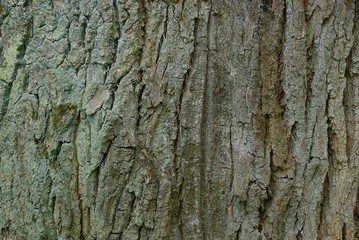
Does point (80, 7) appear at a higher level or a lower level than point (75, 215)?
higher

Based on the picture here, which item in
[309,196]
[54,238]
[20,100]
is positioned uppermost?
[20,100]

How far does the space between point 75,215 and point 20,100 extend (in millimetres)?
355

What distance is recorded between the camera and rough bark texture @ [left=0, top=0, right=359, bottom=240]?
1402mm

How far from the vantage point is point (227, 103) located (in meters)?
1.45

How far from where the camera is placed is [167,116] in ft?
4.64

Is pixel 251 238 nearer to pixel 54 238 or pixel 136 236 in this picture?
pixel 136 236

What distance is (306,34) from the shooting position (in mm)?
1489

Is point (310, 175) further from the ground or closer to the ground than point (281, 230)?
further from the ground

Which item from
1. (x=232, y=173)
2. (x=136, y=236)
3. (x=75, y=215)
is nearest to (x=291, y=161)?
(x=232, y=173)

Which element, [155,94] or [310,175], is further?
[310,175]

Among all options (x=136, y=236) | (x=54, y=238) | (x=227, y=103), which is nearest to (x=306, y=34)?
(x=227, y=103)

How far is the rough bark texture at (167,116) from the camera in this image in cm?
140

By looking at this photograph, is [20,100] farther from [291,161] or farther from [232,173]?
[291,161]

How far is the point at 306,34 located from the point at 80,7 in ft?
2.10
